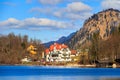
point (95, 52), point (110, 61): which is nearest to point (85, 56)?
point (95, 52)

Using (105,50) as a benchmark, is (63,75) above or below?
below

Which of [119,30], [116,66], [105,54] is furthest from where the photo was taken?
[119,30]

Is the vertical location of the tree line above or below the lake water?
above

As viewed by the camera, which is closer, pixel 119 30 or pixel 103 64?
pixel 103 64

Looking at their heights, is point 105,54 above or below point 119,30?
below

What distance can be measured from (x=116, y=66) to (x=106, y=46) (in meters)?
15.2

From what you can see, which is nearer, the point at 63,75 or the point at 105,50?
the point at 63,75

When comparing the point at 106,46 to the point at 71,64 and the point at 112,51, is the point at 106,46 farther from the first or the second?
the point at 71,64

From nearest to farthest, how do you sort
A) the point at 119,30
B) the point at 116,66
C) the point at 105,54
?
the point at 116,66
the point at 105,54
the point at 119,30

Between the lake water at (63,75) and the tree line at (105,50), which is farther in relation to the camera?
the tree line at (105,50)

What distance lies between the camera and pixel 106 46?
557ft

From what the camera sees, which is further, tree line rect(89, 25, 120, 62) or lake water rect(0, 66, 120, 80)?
tree line rect(89, 25, 120, 62)

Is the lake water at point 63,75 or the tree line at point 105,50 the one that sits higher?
the tree line at point 105,50

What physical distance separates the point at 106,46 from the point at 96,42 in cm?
522
